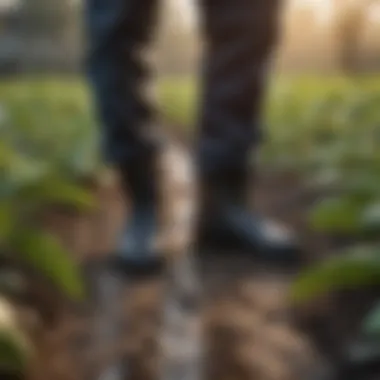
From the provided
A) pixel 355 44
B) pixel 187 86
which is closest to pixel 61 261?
pixel 187 86

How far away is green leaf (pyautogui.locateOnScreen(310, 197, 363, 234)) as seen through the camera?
0.86 metres

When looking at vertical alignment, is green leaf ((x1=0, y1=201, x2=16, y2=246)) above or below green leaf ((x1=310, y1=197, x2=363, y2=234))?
above

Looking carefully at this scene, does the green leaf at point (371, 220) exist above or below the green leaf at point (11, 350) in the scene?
above

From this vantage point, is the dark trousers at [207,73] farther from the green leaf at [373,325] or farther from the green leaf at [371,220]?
the green leaf at [373,325]

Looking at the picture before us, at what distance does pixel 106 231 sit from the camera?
3.39 ft

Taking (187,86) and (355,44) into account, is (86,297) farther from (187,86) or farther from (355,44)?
(355,44)

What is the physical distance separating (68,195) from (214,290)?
239 millimetres

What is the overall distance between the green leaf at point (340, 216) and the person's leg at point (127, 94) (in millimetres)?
175

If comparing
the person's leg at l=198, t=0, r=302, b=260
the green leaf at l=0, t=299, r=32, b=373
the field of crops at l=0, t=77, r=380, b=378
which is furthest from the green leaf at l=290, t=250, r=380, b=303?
the green leaf at l=0, t=299, r=32, b=373

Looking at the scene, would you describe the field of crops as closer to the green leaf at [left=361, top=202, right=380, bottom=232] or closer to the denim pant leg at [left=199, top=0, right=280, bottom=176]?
the green leaf at [left=361, top=202, right=380, bottom=232]

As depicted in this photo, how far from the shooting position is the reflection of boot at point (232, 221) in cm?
95

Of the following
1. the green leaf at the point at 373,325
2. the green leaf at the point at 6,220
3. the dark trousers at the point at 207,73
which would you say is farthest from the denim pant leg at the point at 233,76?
the green leaf at the point at 373,325

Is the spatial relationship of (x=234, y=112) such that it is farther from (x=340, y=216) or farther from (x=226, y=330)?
(x=226, y=330)

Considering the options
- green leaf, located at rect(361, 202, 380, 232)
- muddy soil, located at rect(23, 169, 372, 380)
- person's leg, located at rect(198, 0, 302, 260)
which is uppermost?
person's leg, located at rect(198, 0, 302, 260)
